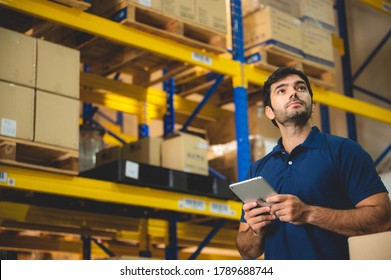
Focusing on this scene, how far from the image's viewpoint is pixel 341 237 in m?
2.68

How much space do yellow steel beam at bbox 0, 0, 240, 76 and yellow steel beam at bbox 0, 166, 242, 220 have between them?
120 centimetres

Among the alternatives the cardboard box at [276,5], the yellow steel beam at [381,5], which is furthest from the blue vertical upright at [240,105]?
the yellow steel beam at [381,5]

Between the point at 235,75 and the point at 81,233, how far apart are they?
7.73 feet

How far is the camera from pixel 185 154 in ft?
20.4

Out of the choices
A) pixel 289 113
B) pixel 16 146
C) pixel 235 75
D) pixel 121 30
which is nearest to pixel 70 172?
pixel 16 146

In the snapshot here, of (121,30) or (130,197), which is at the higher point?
(121,30)

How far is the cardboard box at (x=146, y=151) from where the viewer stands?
621 centimetres

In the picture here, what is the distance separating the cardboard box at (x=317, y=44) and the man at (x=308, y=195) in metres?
4.39

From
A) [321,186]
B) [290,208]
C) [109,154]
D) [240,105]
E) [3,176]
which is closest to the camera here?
[290,208]

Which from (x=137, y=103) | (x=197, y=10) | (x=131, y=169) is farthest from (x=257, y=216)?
(x=137, y=103)

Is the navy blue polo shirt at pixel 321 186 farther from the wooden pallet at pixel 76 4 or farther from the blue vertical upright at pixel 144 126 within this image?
the blue vertical upright at pixel 144 126

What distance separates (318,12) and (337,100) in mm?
999

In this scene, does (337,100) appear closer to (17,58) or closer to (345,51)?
(345,51)
